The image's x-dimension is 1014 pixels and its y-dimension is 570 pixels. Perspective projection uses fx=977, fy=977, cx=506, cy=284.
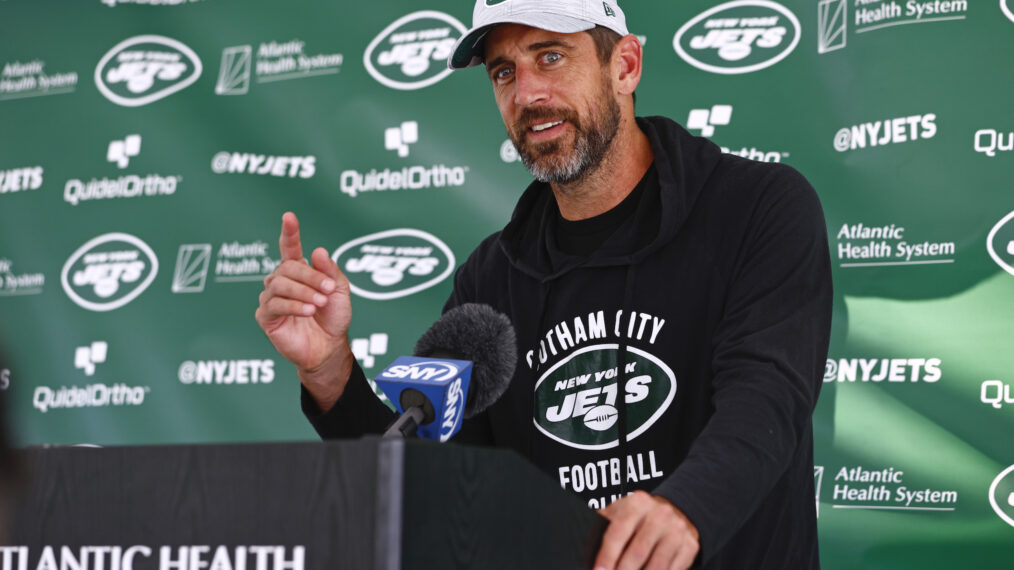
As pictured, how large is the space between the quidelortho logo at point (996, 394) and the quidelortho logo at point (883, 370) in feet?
0.32

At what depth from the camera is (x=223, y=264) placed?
2.93 m

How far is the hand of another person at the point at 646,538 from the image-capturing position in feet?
2.71

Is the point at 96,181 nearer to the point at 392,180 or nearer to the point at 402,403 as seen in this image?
the point at 392,180

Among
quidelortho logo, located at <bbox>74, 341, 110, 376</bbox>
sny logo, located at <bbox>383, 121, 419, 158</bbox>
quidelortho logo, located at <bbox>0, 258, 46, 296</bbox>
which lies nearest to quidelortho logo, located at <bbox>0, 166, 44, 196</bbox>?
quidelortho logo, located at <bbox>0, 258, 46, 296</bbox>

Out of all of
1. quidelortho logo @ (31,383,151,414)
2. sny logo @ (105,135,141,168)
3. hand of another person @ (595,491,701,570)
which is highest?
sny logo @ (105,135,141,168)

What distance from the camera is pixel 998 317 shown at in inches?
86.0

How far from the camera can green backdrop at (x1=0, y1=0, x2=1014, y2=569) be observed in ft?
7.29

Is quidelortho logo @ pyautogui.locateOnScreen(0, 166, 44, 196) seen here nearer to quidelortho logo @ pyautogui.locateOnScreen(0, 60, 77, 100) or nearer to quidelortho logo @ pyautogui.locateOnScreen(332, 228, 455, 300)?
quidelortho logo @ pyautogui.locateOnScreen(0, 60, 77, 100)

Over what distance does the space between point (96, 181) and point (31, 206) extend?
0.25 metres

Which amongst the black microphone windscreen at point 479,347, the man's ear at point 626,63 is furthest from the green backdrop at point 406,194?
the black microphone windscreen at point 479,347

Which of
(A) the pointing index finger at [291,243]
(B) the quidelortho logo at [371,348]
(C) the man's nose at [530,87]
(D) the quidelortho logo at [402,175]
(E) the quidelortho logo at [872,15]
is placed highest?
(E) the quidelortho logo at [872,15]

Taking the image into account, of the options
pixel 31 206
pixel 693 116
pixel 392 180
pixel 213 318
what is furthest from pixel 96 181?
pixel 693 116

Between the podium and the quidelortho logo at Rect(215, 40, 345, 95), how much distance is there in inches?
93.5

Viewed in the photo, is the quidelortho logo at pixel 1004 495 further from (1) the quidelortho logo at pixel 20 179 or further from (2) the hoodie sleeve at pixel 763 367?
(1) the quidelortho logo at pixel 20 179
